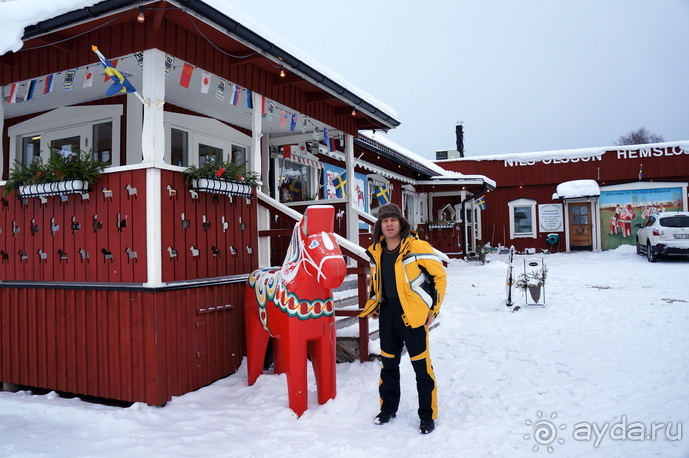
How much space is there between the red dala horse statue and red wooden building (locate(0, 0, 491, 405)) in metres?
1.06

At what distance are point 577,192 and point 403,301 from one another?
19369mm

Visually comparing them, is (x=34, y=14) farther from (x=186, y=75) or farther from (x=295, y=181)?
(x=295, y=181)

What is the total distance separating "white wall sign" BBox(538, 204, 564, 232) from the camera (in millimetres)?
22375

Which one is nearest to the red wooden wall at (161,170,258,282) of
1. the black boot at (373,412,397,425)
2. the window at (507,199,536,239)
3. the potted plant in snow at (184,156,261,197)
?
the potted plant in snow at (184,156,261,197)

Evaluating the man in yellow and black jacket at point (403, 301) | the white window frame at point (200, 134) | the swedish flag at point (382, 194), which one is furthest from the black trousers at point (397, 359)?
the swedish flag at point (382, 194)

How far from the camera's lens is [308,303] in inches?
171

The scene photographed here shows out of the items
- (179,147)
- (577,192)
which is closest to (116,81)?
(179,147)

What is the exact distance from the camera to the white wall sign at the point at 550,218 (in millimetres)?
22375

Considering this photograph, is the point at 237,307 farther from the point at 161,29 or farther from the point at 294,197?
the point at 294,197

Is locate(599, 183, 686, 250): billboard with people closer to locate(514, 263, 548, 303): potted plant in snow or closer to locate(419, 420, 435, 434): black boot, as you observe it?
locate(514, 263, 548, 303): potted plant in snow

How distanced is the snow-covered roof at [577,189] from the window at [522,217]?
1.46 meters

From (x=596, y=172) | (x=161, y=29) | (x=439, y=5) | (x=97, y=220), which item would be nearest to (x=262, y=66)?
(x=161, y=29)

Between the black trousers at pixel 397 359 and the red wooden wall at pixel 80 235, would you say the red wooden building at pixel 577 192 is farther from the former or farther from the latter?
the red wooden wall at pixel 80 235

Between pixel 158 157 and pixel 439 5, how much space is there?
11227 cm
